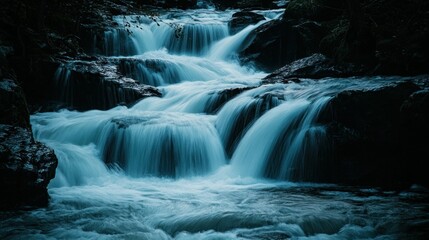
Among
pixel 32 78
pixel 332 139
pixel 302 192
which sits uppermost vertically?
pixel 32 78

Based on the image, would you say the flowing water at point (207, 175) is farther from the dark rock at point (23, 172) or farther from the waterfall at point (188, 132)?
the dark rock at point (23, 172)

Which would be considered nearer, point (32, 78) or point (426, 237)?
point (426, 237)

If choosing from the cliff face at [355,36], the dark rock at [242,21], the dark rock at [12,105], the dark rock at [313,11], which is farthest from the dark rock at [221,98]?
the dark rock at [242,21]

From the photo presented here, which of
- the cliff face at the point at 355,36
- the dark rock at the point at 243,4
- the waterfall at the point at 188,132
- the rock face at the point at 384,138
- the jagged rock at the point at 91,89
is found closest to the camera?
the rock face at the point at 384,138

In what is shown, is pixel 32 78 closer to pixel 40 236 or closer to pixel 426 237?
pixel 40 236

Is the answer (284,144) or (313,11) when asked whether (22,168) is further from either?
(313,11)

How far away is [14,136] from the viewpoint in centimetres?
567

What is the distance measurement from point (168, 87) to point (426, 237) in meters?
8.59

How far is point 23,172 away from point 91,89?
5.71 metres

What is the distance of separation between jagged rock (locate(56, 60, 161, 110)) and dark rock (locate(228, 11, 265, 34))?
641 cm

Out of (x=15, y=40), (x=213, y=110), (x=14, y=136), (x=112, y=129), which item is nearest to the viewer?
(x=14, y=136)

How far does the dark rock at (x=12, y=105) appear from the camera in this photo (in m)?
6.38

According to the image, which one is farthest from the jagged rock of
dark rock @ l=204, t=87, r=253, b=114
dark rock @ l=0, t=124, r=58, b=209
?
dark rock @ l=0, t=124, r=58, b=209

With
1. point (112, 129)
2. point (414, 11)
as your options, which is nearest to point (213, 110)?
point (112, 129)
